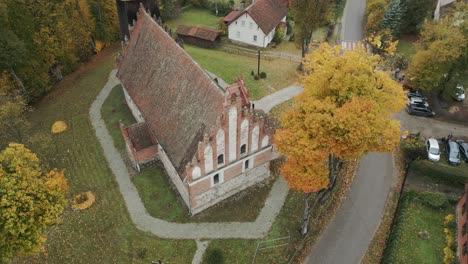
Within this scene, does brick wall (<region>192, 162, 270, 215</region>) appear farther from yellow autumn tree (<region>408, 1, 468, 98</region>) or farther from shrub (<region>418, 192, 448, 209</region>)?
yellow autumn tree (<region>408, 1, 468, 98</region>)

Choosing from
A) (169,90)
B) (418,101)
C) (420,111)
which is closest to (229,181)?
(169,90)

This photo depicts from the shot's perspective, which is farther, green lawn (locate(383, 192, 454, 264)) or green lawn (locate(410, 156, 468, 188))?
green lawn (locate(410, 156, 468, 188))

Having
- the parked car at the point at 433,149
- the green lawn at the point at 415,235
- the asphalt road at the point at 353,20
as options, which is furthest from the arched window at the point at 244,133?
the asphalt road at the point at 353,20

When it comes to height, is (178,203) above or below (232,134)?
below

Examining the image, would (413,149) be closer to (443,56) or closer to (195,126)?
(443,56)

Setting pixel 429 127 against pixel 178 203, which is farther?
pixel 429 127

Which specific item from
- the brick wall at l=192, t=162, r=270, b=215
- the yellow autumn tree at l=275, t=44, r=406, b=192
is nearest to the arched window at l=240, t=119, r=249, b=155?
the yellow autumn tree at l=275, t=44, r=406, b=192
